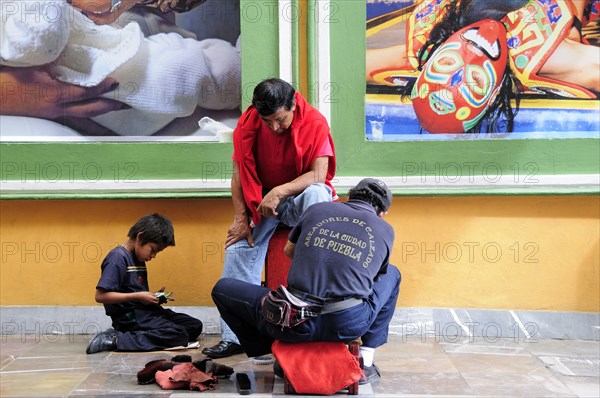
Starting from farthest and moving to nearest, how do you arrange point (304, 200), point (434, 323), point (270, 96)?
point (434, 323) → point (304, 200) → point (270, 96)

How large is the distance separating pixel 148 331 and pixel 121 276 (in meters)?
0.37

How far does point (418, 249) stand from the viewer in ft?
17.7

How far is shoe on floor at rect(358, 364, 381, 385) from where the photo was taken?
4194 mm

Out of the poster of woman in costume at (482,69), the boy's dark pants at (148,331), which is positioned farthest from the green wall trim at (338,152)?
the boy's dark pants at (148,331)

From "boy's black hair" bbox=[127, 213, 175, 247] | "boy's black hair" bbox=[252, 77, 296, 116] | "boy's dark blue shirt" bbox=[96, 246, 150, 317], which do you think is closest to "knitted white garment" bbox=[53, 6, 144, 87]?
"boy's black hair" bbox=[127, 213, 175, 247]

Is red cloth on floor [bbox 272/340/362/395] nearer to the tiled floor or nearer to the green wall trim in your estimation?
the tiled floor

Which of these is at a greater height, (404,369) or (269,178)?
(269,178)

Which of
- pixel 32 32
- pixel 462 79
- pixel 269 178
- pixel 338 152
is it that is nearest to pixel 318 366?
pixel 269 178

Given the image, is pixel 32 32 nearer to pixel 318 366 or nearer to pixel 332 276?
pixel 332 276

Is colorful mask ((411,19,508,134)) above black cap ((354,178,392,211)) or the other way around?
above

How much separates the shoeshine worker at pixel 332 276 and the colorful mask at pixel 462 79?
4.57ft

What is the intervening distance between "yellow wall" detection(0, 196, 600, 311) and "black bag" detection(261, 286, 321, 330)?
63.1 inches

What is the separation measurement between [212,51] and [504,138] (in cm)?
203

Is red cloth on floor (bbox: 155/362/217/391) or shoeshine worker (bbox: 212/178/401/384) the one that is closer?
shoeshine worker (bbox: 212/178/401/384)
